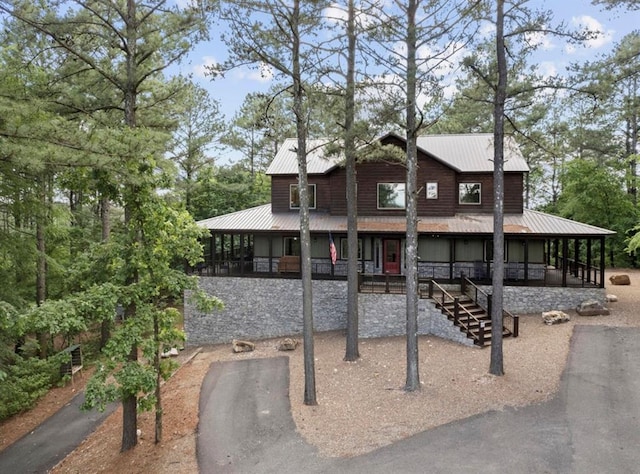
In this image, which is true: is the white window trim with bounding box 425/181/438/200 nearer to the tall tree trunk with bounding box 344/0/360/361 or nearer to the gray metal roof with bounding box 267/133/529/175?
the gray metal roof with bounding box 267/133/529/175

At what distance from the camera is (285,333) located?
53.6ft

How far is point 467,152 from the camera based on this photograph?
1978 centimetres

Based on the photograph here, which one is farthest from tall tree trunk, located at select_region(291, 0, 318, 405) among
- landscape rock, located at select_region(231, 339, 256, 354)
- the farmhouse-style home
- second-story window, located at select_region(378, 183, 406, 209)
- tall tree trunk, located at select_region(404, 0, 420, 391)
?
second-story window, located at select_region(378, 183, 406, 209)

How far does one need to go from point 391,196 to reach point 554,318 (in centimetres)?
823

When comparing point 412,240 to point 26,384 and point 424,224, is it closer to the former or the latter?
point 424,224

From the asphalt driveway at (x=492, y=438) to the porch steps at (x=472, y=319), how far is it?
2.63m

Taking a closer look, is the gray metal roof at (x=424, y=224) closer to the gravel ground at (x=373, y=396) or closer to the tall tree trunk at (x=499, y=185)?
the gravel ground at (x=373, y=396)

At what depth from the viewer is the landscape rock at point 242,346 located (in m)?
15.0

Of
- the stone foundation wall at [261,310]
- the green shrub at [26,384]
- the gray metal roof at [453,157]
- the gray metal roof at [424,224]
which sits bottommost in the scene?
the green shrub at [26,384]

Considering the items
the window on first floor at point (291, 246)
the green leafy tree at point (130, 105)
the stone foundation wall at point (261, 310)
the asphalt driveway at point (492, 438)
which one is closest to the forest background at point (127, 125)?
the green leafy tree at point (130, 105)

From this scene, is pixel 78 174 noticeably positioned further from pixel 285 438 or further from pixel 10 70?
pixel 285 438

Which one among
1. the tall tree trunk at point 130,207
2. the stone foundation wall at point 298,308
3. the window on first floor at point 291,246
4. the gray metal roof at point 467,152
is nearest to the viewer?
the tall tree trunk at point 130,207

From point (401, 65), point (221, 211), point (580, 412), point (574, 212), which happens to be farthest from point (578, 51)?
point (221, 211)

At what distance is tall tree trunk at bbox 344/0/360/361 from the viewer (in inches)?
421
